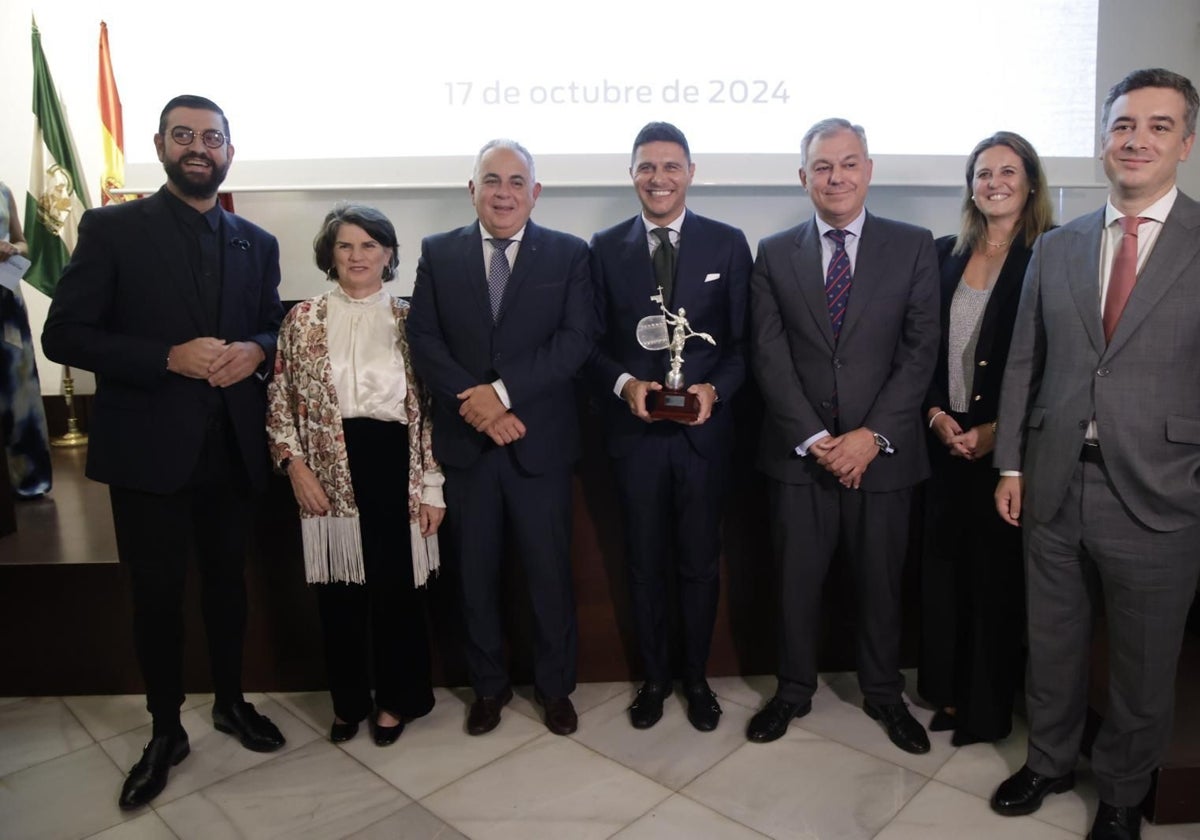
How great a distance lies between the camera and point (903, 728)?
2414 millimetres

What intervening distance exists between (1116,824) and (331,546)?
2100 mm

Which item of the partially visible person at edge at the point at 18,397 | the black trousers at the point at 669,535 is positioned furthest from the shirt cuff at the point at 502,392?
the partially visible person at edge at the point at 18,397

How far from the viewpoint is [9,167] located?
4816mm

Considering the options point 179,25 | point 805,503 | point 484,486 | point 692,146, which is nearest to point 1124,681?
point 805,503

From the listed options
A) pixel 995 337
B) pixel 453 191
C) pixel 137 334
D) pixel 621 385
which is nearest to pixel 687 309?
pixel 621 385

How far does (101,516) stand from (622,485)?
2277mm

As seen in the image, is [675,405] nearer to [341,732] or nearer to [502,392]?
[502,392]

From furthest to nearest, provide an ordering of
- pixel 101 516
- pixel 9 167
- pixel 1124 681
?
pixel 9 167 < pixel 101 516 < pixel 1124 681

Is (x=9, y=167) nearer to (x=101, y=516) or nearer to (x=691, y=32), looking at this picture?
(x=101, y=516)

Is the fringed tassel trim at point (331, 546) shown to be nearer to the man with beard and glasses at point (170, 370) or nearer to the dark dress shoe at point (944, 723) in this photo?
the man with beard and glasses at point (170, 370)

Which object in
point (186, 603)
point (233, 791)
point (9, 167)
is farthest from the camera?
point (9, 167)

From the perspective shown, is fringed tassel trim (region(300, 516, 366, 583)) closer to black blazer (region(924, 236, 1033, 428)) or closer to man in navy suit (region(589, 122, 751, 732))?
man in navy suit (region(589, 122, 751, 732))

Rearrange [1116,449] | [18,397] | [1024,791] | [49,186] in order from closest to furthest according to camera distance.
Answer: [1116,449] → [1024,791] → [18,397] → [49,186]

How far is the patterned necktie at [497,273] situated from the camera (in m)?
2.39
